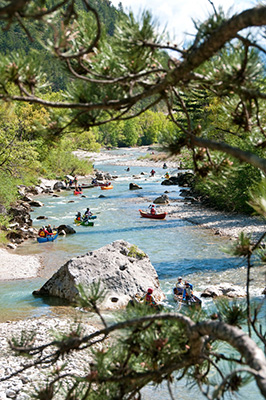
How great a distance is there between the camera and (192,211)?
28547 millimetres

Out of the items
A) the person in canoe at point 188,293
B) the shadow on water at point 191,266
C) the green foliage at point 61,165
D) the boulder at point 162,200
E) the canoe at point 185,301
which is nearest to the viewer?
the canoe at point 185,301

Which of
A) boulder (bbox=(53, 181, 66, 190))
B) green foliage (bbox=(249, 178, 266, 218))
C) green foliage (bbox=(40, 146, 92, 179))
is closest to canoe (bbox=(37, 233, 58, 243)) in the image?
green foliage (bbox=(249, 178, 266, 218))

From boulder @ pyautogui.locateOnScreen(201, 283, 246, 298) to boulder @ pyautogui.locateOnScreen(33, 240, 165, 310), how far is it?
143 centimetres

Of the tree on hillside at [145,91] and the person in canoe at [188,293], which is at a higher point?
the tree on hillside at [145,91]

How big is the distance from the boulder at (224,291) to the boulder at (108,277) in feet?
4.69

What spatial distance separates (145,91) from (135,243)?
707 inches

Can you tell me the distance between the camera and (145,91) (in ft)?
8.59

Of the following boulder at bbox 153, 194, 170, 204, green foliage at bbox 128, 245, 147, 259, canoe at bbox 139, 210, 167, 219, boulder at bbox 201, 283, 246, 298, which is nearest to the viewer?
boulder at bbox 201, 283, 246, 298

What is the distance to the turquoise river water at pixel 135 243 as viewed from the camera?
13180mm

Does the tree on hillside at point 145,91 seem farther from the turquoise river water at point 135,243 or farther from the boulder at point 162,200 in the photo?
the boulder at point 162,200

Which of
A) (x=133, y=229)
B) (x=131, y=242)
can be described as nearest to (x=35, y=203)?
(x=133, y=229)

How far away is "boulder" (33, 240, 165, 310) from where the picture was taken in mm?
13297

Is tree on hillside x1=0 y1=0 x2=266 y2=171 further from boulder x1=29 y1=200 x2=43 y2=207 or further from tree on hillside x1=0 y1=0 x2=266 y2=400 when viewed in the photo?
boulder x1=29 y1=200 x2=43 y2=207

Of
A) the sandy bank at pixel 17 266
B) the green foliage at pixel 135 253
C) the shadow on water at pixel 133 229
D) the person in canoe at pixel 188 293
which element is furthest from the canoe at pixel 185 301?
the shadow on water at pixel 133 229
